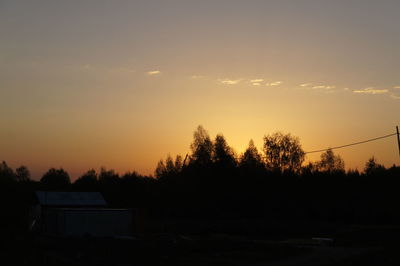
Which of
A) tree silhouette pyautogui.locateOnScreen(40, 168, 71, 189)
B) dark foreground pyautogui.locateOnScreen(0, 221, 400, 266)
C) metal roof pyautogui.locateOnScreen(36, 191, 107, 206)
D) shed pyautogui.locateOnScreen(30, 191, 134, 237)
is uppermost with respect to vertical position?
tree silhouette pyautogui.locateOnScreen(40, 168, 71, 189)

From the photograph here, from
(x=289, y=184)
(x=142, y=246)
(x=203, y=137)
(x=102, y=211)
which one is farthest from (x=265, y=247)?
(x=203, y=137)

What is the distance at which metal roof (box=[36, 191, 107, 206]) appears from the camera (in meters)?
45.5

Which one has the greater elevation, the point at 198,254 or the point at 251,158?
the point at 251,158

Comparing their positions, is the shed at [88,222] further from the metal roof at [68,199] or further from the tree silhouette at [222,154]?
the tree silhouette at [222,154]

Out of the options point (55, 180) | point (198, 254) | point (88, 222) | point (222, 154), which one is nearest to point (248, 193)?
point (222, 154)

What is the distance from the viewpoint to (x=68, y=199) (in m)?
47.5

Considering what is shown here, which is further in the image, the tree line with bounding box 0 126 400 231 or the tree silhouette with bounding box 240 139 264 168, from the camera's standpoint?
the tree silhouette with bounding box 240 139 264 168

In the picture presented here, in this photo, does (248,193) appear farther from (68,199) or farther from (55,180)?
(55,180)

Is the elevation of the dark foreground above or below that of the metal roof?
below

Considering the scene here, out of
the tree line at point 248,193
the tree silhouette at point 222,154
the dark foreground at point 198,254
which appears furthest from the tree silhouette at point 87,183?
the dark foreground at point 198,254

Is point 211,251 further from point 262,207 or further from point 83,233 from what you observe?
point 262,207

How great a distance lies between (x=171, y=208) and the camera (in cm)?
6469

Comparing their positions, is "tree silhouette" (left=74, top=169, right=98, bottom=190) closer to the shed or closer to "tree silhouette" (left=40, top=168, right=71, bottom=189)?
"tree silhouette" (left=40, top=168, right=71, bottom=189)

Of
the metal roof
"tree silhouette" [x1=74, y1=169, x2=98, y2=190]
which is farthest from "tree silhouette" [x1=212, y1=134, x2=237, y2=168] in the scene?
the metal roof
